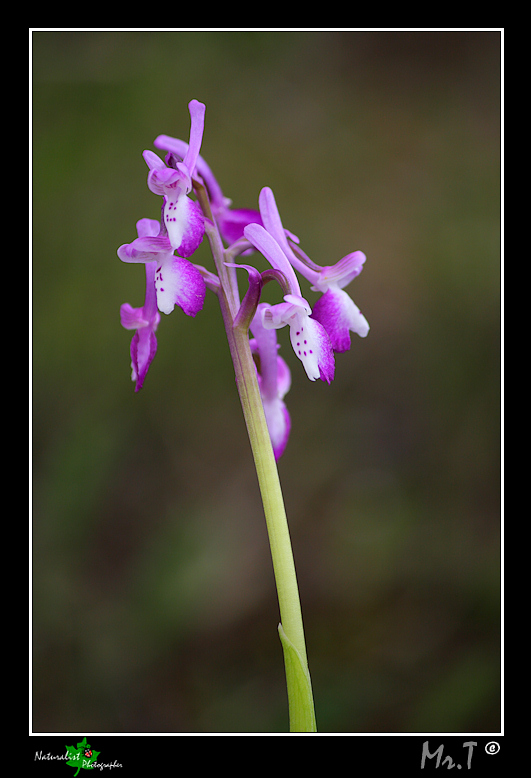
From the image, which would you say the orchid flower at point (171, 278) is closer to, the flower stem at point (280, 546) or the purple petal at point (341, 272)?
the flower stem at point (280, 546)

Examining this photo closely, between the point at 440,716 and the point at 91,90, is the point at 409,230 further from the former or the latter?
the point at 440,716

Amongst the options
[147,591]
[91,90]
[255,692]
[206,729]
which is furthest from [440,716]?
[91,90]

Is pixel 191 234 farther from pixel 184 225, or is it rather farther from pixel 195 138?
pixel 195 138

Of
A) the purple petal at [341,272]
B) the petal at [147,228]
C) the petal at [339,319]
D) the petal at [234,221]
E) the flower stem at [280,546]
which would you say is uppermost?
the petal at [234,221]

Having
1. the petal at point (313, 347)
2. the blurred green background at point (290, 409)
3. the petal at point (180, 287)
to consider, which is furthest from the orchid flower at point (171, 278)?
the blurred green background at point (290, 409)

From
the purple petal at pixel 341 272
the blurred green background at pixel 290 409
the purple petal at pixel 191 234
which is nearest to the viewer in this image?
the purple petal at pixel 191 234
